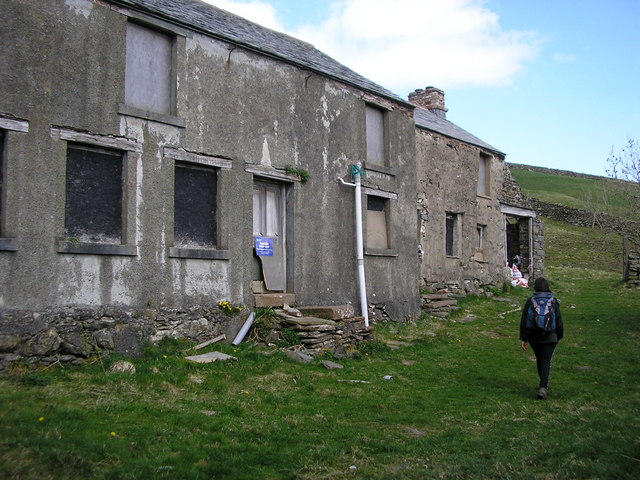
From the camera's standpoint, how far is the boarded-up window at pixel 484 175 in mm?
22875

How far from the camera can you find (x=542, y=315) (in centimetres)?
868

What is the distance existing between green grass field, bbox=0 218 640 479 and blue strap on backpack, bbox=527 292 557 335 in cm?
102

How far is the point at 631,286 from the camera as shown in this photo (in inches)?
907

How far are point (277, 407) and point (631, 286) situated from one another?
65.0ft

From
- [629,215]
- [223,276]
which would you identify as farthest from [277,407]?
[629,215]

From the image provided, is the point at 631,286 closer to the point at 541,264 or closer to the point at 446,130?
the point at 541,264

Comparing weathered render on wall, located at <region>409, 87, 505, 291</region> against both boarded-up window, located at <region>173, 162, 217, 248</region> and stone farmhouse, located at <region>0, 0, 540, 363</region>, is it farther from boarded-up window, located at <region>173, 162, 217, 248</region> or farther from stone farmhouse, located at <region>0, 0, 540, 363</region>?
boarded-up window, located at <region>173, 162, 217, 248</region>

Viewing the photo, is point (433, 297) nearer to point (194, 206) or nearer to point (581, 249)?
point (194, 206)

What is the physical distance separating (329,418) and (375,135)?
929 cm

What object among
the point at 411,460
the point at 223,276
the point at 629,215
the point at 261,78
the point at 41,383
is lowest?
the point at 411,460

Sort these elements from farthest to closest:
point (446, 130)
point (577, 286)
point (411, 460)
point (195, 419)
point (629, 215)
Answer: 1. point (577, 286)
2. point (446, 130)
3. point (629, 215)
4. point (195, 419)
5. point (411, 460)

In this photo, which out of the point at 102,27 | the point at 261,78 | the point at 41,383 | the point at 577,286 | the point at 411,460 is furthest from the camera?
the point at 577,286

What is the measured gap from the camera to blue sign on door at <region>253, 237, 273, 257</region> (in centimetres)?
1191

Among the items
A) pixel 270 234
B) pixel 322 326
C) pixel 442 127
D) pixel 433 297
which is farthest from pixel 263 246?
pixel 442 127
